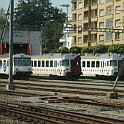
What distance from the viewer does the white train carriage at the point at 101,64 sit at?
43.6m

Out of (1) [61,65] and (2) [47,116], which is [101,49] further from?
(2) [47,116]

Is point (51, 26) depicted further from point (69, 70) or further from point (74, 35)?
point (69, 70)

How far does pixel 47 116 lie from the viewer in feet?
44.7

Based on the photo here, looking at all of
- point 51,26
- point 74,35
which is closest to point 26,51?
point 74,35

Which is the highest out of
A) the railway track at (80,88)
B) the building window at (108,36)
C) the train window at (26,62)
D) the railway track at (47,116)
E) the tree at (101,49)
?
the building window at (108,36)

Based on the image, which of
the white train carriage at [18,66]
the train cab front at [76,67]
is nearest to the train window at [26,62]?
the white train carriage at [18,66]

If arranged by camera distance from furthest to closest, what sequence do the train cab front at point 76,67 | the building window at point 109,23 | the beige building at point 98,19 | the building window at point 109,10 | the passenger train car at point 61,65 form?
the building window at point 109,23, the building window at point 109,10, the beige building at point 98,19, the train cab front at point 76,67, the passenger train car at point 61,65

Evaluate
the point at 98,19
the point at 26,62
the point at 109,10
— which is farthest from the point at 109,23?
the point at 26,62

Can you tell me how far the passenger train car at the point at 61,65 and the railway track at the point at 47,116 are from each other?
28207 millimetres

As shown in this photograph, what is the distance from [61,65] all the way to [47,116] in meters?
31.4

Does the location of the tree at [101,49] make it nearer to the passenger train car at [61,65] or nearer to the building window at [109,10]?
the building window at [109,10]

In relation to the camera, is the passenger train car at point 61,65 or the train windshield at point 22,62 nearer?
the passenger train car at point 61,65

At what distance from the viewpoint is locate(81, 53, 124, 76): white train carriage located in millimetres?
43594

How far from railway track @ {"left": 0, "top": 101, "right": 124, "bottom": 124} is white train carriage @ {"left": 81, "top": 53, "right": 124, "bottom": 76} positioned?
90.8 ft
